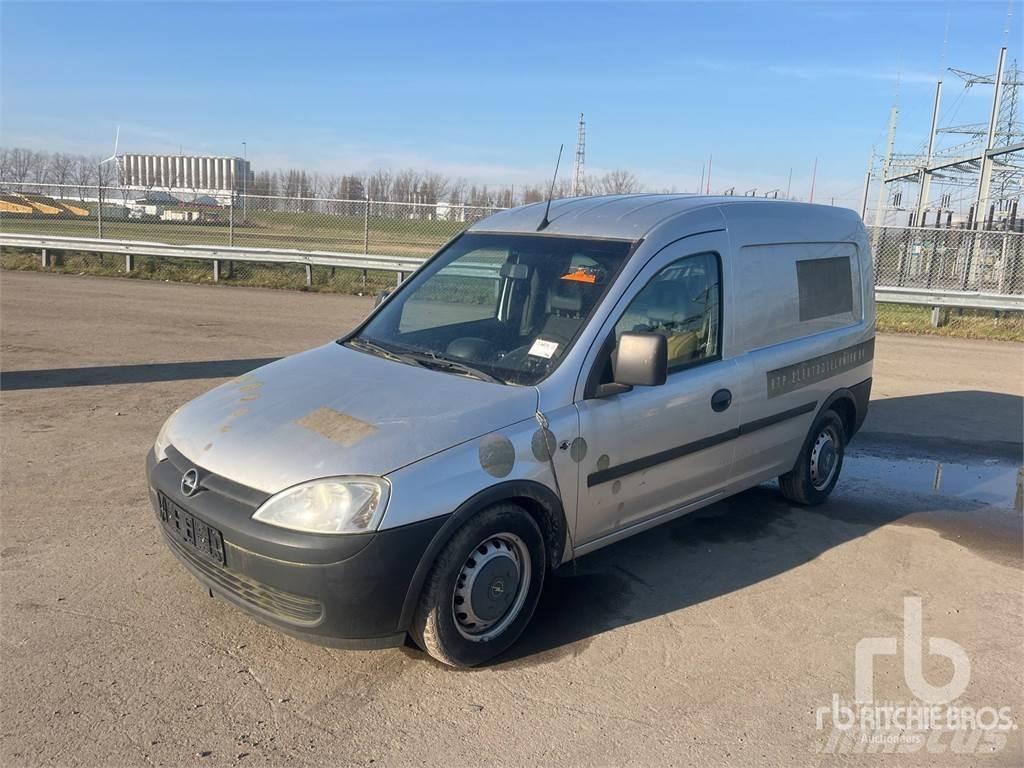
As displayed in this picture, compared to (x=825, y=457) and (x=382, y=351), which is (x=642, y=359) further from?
(x=825, y=457)

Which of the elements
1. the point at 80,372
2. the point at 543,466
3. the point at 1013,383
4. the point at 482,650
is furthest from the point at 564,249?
the point at 1013,383

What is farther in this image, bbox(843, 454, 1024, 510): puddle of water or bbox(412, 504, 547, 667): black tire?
bbox(843, 454, 1024, 510): puddle of water

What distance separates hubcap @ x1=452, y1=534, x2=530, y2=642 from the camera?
11.1 ft

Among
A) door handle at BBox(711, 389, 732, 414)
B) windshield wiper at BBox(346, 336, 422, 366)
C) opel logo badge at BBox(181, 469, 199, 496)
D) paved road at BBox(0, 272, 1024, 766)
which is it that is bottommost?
paved road at BBox(0, 272, 1024, 766)

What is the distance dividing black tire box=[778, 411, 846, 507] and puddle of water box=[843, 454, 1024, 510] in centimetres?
84

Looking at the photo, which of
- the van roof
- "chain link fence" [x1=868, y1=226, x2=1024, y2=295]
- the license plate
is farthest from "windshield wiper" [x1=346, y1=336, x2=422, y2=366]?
"chain link fence" [x1=868, y1=226, x2=1024, y2=295]

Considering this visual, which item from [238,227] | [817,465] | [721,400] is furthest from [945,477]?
[238,227]

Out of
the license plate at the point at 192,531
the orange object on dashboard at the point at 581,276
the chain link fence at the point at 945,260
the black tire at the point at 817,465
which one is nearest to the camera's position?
the license plate at the point at 192,531

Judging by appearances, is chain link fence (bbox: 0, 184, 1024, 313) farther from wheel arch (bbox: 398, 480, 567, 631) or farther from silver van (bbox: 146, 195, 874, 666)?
wheel arch (bbox: 398, 480, 567, 631)

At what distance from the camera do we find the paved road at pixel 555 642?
296 cm

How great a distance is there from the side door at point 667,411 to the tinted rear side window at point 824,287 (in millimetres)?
989

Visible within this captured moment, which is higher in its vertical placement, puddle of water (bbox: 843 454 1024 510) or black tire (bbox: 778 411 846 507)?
black tire (bbox: 778 411 846 507)

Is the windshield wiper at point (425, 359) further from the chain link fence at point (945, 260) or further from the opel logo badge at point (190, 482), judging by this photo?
the chain link fence at point (945, 260)


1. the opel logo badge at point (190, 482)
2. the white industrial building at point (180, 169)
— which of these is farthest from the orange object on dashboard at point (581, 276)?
the white industrial building at point (180, 169)
